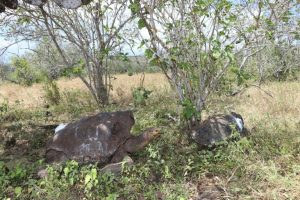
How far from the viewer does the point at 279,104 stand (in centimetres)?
567

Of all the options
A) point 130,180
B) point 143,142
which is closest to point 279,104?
point 143,142

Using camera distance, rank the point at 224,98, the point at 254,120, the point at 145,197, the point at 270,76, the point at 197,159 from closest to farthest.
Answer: the point at 145,197 < the point at 197,159 < the point at 254,120 < the point at 224,98 < the point at 270,76

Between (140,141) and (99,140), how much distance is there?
18.2 inches

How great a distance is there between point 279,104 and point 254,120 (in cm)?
110

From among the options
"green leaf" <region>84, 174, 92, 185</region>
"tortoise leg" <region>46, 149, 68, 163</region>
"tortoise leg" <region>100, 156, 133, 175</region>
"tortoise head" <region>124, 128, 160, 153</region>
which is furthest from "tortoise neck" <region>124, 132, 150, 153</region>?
"green leaf" <region>84, 174, 92, 185</region>

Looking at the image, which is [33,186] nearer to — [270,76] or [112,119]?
[112,119]

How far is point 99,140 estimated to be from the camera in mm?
3820

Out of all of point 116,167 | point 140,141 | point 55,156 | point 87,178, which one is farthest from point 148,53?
point 87,178

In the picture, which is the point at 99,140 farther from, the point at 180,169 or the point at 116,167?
the point at 180,169

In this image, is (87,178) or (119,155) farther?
(119,155)

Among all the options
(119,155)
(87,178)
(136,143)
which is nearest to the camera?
(87,178)

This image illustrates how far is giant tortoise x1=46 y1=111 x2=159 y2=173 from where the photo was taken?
12.4 ft

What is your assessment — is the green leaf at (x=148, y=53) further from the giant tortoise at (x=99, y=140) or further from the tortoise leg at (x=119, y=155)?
the tortoise leg at (x=119, y=155)

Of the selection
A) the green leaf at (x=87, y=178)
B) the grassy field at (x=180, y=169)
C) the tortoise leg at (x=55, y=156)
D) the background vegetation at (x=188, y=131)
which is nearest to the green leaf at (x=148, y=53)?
the background vegetation at (x=188, y=131)
